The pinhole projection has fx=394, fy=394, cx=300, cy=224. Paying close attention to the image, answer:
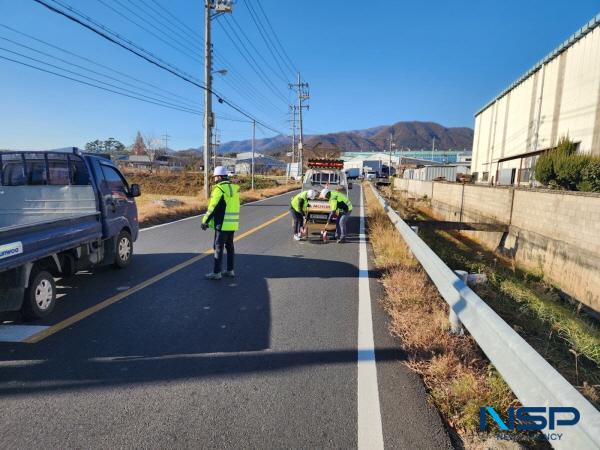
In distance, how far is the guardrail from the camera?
1685 mm

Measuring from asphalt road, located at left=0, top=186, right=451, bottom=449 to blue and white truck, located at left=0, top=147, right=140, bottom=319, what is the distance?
1.64 ft

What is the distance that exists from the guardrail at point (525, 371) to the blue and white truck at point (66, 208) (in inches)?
178

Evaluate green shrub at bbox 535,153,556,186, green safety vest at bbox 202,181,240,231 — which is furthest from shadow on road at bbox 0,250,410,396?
green shrub at bbox 535,153,556,186

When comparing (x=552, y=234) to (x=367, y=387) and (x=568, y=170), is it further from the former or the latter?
(x=367, y=387)

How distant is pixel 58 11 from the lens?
9.87m

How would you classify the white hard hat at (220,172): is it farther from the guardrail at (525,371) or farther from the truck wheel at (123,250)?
the guardrail at (525,371)

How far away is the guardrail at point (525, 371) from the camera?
1685 mm

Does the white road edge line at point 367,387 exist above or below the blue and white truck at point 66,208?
below

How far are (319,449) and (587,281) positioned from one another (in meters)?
8.88

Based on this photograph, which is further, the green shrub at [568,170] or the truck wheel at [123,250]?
the green shrub at [568,170]

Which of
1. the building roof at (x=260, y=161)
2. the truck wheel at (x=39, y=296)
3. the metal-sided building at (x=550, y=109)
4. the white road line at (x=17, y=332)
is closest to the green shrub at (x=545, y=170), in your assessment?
the metal-sided building at (x=550, y=109)

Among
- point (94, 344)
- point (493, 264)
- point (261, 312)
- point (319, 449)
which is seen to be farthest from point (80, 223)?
point (493, 264)

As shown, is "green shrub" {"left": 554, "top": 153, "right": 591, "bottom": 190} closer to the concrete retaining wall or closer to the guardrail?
the concrete retaining wall

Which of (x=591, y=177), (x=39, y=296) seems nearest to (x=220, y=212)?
(x=39, y=296)
